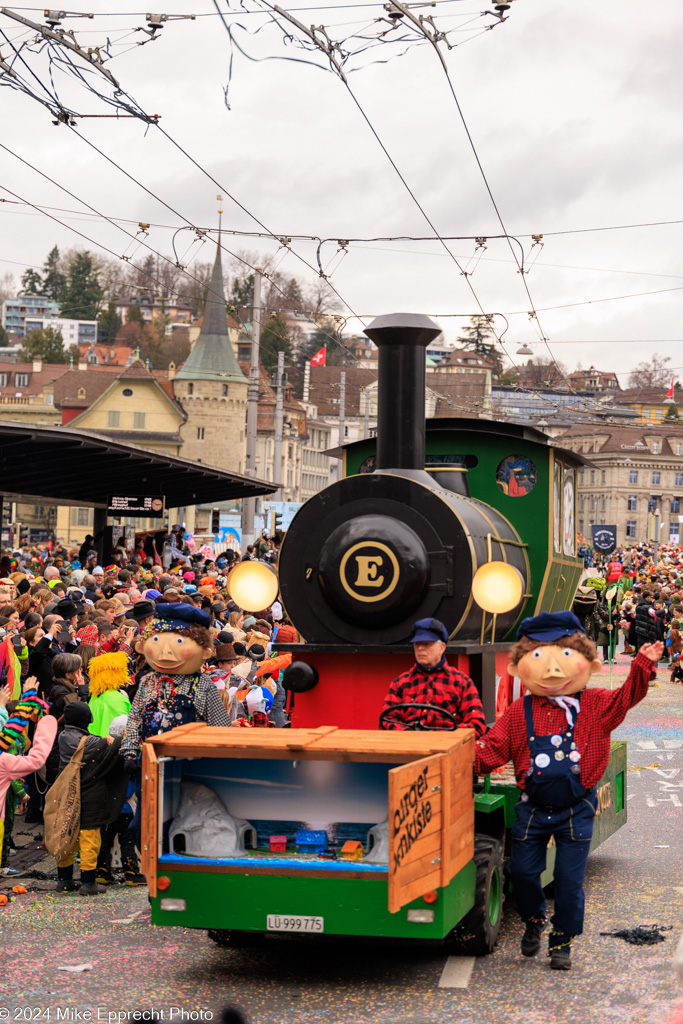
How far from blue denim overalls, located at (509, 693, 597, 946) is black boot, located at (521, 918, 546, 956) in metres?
0.03

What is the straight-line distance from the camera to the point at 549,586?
31.2 ft

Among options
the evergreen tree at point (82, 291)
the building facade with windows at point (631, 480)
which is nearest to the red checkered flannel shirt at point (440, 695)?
the building facade with windows at point (631, 480)

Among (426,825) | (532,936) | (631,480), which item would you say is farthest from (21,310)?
(426,825)

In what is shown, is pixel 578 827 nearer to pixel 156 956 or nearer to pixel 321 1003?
pixel 321 1003

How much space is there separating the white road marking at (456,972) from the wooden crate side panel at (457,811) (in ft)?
1.74

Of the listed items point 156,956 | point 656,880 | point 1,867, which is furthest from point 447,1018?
point 1,867

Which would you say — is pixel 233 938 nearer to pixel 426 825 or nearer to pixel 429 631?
pixel 426 825

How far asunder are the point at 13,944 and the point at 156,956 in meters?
0.77

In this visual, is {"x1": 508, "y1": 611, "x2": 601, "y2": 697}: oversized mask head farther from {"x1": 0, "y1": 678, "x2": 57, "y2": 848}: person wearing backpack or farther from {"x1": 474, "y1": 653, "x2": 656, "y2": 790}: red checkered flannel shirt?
{"x1": 0, "y1": 678, "x2": 57, "y2": 848}: person wearing backpack

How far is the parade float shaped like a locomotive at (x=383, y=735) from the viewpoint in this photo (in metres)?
6.11

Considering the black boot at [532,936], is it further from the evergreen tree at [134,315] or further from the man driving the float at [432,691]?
the evergreen tree at [134,315]

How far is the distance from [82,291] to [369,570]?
150631 millimetres

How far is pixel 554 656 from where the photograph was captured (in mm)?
6742

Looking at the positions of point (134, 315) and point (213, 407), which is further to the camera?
point (134, 315)
